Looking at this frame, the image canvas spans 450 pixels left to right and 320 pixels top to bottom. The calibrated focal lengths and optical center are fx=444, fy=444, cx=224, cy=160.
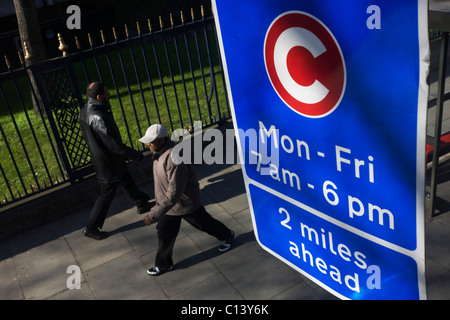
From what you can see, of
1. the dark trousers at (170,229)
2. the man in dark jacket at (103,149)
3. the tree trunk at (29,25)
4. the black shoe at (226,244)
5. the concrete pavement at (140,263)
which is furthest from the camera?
the tree trunk at (29,25)

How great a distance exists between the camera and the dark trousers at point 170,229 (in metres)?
4.98

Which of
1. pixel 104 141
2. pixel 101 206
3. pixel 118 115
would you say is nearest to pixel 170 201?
pixel 104 141

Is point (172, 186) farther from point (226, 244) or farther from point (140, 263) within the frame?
point (140, 263)

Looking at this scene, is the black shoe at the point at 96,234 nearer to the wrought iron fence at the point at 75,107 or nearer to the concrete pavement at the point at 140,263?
the concrete pavement at the point at 140,263

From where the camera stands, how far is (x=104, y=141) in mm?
5629

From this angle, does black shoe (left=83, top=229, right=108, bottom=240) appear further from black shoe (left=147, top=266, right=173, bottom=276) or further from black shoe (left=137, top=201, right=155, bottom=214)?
black shoe (left=147, top=266, right=173, bottom=276)

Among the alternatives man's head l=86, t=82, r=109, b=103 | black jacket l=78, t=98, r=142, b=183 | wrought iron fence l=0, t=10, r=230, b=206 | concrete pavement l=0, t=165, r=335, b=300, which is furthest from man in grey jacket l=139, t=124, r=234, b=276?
wrought iron fence l=0, t=10, r=230, b=206

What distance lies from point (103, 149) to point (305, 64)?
4.80 m

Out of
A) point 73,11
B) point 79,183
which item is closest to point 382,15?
point 79,183

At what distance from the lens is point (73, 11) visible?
1866 cm

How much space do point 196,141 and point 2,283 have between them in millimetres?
3572

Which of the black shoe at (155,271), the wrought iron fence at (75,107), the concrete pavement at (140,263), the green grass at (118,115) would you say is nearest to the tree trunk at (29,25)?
the wrought iron fence at (75,107)

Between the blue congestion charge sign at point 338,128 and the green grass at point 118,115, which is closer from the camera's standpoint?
the blue congestion charge sign at point 338,128

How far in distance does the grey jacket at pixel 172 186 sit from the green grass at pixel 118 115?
2.15m
